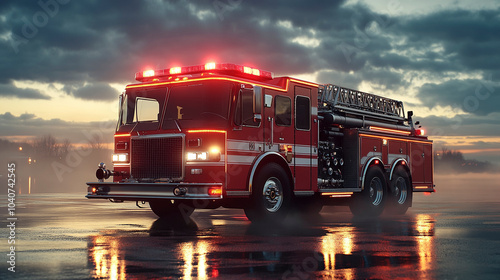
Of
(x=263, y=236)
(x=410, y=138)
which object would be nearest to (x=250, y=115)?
(x=263, y=236)

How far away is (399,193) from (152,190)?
840 centimetres

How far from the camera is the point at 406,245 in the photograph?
9547mm

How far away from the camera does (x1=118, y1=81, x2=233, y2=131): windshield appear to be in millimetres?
11852

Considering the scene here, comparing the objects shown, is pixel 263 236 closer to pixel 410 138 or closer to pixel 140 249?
pixel 140 249

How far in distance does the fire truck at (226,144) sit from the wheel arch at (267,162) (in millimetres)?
20

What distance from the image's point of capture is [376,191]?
16656 millimetres

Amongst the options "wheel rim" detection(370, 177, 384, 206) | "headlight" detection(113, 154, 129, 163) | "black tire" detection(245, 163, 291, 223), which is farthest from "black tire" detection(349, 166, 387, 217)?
"headlight" detection(113, 154, 129, 163)

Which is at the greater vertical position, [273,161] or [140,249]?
[273,161]

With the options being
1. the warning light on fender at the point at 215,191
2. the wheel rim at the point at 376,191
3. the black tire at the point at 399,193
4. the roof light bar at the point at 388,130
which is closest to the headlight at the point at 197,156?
the warning light on fender at the point at 215,191

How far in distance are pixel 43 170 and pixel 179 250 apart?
476ft

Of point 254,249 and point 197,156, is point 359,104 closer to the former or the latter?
point 197,156

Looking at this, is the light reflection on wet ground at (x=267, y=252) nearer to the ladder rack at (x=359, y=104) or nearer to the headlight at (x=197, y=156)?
the headlight at (x=197, y=156)

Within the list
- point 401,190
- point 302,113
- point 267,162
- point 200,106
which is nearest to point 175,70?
point 200,106

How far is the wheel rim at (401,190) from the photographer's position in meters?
17.5
